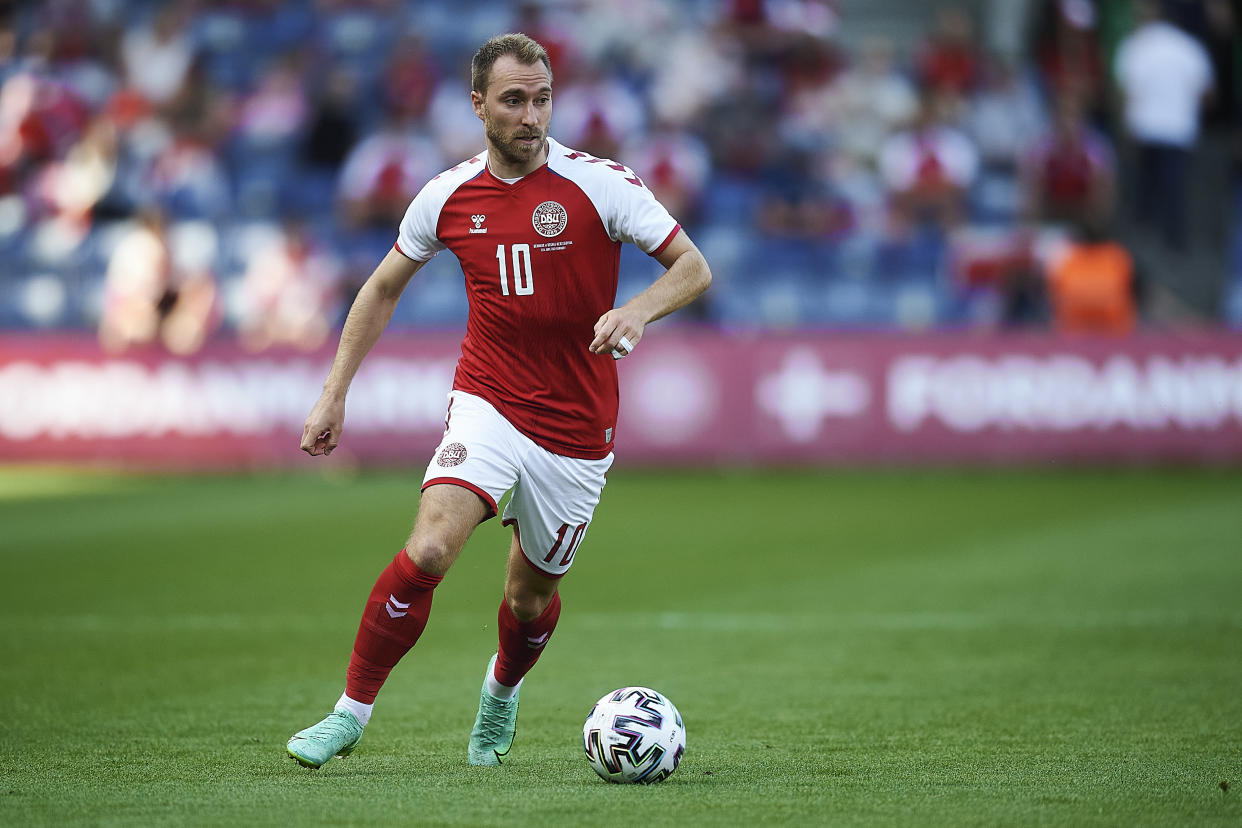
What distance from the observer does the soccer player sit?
5504mm

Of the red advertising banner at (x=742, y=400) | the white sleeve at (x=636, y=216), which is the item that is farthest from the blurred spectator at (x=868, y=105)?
the white sleeve at (x=636, y=216)

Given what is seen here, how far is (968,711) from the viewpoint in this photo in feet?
21.5

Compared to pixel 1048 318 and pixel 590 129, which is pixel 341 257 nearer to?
pixel 590 129

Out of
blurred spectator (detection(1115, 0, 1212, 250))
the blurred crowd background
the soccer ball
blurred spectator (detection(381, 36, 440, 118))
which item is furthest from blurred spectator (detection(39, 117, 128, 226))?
the soccer ball

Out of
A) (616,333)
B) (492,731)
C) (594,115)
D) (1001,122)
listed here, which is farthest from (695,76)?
(616,333)

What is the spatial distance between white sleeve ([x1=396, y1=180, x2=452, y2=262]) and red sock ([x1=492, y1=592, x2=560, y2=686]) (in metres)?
1.29

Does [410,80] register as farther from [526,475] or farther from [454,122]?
[526,475]

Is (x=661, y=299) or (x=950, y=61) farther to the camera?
(x=950, y=61)

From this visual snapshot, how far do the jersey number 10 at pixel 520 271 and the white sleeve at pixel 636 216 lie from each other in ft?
1.00

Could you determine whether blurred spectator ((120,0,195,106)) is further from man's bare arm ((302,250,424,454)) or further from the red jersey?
the red jersey

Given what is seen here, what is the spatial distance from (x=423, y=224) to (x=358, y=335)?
0.45 meters

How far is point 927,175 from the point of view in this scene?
19.6 meters

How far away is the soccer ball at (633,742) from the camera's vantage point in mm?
5254

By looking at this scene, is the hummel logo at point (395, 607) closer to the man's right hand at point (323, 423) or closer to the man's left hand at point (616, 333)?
the man's right hand at point (323, 423)
